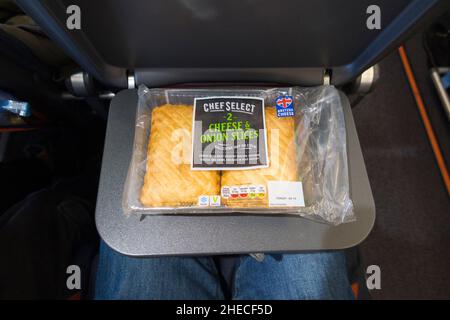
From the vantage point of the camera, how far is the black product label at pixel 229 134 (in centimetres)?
50

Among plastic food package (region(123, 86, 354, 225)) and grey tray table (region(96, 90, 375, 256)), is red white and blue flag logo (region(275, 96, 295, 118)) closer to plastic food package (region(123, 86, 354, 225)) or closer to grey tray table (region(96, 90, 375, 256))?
plastic food package (region(123, 86, 354, 225))

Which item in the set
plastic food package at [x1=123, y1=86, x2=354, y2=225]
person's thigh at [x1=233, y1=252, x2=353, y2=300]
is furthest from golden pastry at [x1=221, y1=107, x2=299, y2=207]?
person's thigh at [x1=233, y1=252, x2=353, y2=300]

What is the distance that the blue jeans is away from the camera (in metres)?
0.63

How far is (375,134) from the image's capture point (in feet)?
4.23

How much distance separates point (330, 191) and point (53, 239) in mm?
592

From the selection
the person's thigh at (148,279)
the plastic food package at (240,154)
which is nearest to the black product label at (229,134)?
the plastic food package at (240,154)

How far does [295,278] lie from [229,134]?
1.23 ft

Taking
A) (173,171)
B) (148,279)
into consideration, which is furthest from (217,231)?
(148,279)

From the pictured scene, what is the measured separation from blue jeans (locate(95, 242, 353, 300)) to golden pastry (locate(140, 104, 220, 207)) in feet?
0.81

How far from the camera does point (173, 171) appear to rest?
500 mm

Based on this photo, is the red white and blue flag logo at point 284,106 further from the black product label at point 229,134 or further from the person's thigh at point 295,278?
the person's thigh at point 295,278

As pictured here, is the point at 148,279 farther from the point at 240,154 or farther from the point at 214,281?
the point at 240,154
